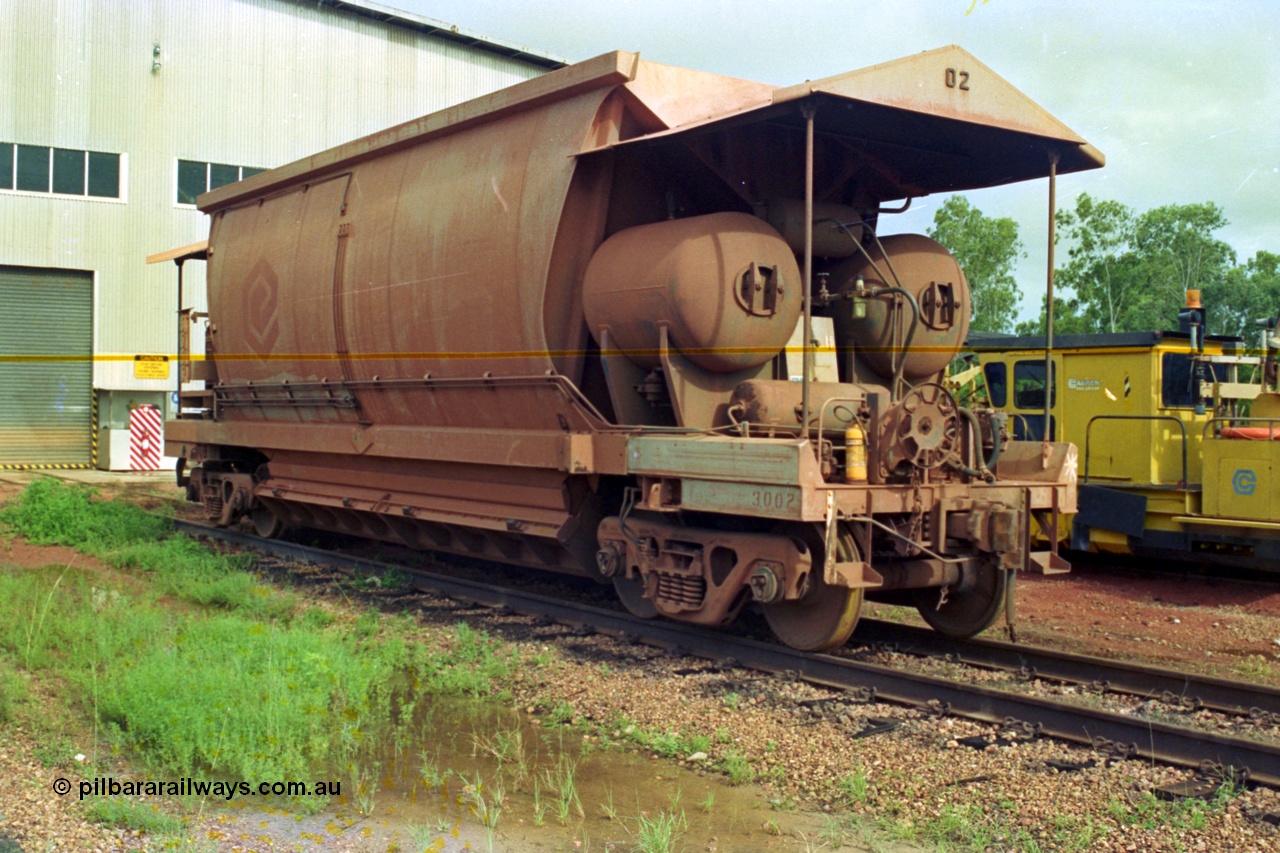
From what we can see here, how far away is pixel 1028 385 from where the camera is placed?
530 inches

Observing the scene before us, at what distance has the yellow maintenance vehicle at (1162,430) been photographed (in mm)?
10930

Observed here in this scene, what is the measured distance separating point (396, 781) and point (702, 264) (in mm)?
3563

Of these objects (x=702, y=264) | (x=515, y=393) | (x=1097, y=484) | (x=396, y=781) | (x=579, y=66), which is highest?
(x=579, y=66)

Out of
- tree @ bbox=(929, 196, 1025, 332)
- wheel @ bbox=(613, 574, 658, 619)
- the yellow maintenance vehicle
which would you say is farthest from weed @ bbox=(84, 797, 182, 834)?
tree @ bbox=(929, 196, 1025, 332)

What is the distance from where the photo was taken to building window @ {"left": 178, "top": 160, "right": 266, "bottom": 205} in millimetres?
24312

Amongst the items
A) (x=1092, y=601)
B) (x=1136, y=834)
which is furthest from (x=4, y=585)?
(x=1092, y=601)

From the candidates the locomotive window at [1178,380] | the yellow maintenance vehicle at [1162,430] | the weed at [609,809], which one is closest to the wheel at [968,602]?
the yellow maintenance vehicle at [1162,430]

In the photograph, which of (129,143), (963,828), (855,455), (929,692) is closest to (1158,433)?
(855,455)

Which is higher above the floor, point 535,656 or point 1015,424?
point 1015,424

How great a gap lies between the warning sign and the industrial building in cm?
3

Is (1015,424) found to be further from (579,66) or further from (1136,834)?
(1136,834)

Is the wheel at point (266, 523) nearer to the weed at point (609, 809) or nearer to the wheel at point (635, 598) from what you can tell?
the wheel at point (635, 598)

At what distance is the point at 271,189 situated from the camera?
39.3ft

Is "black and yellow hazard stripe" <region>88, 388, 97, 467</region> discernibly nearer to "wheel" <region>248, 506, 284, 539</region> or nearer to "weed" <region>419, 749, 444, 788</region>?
"wheel" <region>248, 506, 284, 539</region>
